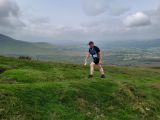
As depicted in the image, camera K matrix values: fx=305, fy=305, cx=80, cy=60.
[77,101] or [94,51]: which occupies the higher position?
[94,51]

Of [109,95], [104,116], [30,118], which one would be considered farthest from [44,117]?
[109,95]

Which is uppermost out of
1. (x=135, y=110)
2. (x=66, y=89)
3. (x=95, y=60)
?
(x=95, y=60)

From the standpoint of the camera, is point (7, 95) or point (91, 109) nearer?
point (7, 95)

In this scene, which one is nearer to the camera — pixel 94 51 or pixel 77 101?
pixel 77 101

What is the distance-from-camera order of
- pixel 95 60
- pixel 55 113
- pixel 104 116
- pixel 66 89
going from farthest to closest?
pixel 95 60
pixel 66 89
pixel 104 116
pixel 55 113

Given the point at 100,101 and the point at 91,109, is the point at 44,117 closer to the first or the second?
the point at 91,109

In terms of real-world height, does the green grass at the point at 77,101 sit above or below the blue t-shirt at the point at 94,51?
below

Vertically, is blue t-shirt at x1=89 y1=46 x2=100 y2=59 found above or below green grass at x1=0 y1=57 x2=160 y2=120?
above

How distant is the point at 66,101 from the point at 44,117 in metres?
3.64

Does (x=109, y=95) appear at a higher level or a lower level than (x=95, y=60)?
lower

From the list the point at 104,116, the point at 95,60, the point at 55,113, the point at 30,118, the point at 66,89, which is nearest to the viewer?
the point at 30,118

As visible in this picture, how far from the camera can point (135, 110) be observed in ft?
83.0

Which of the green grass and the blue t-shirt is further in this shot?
the blue t-shirt

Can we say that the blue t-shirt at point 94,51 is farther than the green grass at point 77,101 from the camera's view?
Yes
